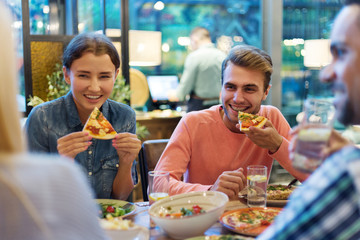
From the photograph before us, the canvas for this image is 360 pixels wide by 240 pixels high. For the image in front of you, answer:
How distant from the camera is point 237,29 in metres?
8.52

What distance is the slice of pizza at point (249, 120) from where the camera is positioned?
2305 millimetres

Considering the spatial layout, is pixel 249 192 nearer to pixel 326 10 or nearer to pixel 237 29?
→ pixel 326 10

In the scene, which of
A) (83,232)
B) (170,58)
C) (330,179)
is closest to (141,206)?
(83,232)

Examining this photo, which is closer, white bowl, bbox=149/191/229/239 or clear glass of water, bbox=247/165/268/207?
white bowl, bbox=149/191/229/239

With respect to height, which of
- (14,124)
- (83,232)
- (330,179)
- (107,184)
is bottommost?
(107,184)

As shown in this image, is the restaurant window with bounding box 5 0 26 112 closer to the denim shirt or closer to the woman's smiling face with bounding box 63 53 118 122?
the denim shirt

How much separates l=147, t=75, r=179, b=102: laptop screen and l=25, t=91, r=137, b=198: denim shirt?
4.34 meters

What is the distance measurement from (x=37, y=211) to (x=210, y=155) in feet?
5.55

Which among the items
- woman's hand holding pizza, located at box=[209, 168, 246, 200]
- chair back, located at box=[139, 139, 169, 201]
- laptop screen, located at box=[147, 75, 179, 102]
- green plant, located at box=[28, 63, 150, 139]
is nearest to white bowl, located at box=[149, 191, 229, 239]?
woman's hand holding pizza, located at box=[209, 168, 246, 200]

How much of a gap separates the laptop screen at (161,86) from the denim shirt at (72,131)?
14.2ft

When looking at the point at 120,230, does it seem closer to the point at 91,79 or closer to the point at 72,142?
the point at 72,142

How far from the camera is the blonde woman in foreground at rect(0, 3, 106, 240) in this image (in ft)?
2.70

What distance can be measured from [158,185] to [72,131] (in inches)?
33.8

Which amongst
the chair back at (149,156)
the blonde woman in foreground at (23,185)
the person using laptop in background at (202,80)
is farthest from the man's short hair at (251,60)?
the person using laptop in background at (202,80)
